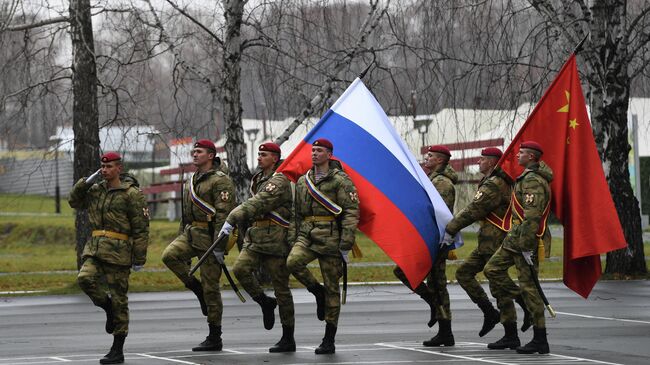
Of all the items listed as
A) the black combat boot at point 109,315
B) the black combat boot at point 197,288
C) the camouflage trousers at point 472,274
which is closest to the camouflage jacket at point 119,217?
the black combat boot at point 109,315

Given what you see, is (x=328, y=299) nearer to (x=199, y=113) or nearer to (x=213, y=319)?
(x=213, y=319)

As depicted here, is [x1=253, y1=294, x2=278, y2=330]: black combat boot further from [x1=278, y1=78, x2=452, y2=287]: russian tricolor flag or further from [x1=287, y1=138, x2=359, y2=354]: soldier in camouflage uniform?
[x1=278, y1=78, x2=452, y2=287]: russian tricolor flag

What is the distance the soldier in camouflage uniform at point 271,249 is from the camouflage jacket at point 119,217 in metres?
0.96

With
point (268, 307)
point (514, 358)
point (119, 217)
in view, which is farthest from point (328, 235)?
point (514, 358)

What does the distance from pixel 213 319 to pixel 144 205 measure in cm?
133

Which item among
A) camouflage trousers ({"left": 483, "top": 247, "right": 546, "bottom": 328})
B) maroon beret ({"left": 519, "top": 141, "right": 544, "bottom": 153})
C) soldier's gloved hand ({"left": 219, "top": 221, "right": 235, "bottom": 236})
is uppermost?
maroon beret ({"left": 519, "top": 141, "right": 544, "bottom": 153})

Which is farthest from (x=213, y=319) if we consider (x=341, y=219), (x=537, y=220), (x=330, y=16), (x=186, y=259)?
(x=330, y=16)

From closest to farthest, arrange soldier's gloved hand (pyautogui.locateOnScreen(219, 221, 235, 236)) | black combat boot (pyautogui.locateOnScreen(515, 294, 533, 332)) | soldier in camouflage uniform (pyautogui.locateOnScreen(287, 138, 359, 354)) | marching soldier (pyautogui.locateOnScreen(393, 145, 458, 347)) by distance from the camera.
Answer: soldier's gloved hand (pyautogui.locateOnScreen(219, 221, 235, 236)), soldier in camouflage uniform (pyautogui.locateOnScreen(287, 138, 359, 354)), black combat boot (pyautogui.locateOnScreen(515, 294, 533, 332)), marching soldier (pyautogui.locateOnScreen(393, 145, 458, 347))

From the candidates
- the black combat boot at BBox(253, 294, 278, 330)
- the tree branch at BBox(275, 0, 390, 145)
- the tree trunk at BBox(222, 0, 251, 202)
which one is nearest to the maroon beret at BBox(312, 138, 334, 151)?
the black combat boot at BBox(253, 294, 278, 330)

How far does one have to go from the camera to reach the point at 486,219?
43.8ft

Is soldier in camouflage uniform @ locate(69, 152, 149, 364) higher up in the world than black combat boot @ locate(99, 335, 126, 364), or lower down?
higher up

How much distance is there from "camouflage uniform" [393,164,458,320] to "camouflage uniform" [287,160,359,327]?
1.04 m

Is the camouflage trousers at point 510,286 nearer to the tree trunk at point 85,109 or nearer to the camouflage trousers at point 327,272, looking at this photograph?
the camouflage trousers at point 327,272

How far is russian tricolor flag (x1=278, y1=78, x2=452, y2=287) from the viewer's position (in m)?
13.2
